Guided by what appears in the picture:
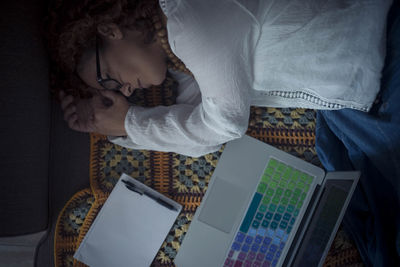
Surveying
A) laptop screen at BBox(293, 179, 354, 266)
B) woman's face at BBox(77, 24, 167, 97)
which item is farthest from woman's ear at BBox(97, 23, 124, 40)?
laptop screen at BBox(293, 179, 354, 266)

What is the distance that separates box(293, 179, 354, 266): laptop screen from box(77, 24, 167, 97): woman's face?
54 centimetres

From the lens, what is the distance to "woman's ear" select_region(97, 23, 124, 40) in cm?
63

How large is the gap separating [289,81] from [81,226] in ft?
2.43

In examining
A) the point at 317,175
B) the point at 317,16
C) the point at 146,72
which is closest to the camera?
the point at 317,16

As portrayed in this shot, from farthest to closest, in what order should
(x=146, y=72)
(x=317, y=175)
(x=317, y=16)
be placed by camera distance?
(x=317, y=175), (x=146, y=72), (x=317, y=16)

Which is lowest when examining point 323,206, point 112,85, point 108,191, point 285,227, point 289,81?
point 108,191

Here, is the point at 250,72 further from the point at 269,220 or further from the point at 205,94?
the point at 269,220

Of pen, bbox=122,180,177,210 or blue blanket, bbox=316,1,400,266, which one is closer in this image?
blue blanket, bbox=316,1,400,266

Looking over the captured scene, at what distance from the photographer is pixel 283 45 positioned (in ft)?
2.08

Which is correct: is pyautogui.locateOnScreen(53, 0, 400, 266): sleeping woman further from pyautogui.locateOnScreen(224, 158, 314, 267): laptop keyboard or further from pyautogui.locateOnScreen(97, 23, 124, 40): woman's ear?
pyautogui.locateOnScreen(224, 158, 314, 267): laptop keyboard

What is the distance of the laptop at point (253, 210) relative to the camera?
796mm

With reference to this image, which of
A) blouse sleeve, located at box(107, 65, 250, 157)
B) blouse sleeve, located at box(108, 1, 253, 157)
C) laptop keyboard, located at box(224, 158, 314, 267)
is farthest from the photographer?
laptop keyboard, located at box(224, 158, 314, 267)

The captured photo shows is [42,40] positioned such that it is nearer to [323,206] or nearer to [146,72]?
[146,72]

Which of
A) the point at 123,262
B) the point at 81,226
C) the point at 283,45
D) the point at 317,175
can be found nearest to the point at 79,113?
the point at 81,226
